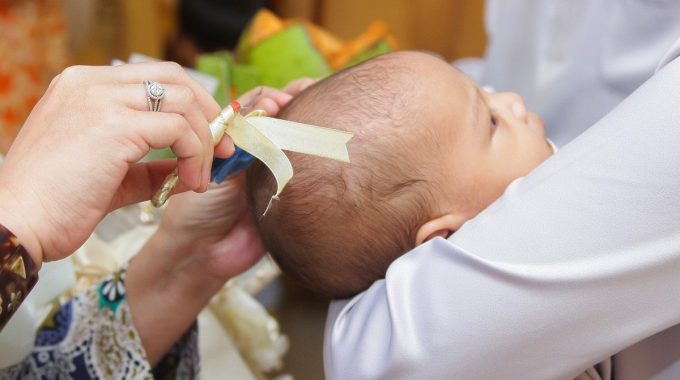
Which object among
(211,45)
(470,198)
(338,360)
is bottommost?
(211,45)

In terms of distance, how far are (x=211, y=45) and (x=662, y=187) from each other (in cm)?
217

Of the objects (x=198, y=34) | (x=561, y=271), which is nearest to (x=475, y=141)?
(x=561, y=271)

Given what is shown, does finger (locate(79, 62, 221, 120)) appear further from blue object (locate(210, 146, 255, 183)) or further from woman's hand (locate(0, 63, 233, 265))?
blue object (locate(210, 146, 255, 183))

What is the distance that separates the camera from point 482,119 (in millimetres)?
913

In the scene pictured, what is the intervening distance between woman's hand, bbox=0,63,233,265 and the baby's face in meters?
0.32

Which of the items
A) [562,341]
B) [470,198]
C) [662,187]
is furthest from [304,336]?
[662,187]

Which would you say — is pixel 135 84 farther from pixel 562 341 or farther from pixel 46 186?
pixel 562 341

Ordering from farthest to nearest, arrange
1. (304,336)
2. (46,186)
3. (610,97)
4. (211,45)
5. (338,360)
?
(211,45) → (304,336) → (610,97) → (338,360) → (46,186)

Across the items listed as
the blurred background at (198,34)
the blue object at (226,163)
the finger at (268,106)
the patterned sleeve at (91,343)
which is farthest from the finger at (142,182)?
the blurred background at (198,34)

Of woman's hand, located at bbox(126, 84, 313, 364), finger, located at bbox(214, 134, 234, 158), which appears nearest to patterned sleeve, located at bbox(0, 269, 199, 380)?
woman's hand, located at bbox(126, 84, 313, 364)

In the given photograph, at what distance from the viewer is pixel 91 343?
0.99 metres

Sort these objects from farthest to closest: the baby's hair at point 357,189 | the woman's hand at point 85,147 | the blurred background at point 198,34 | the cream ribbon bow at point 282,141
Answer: the blurred background at point 198,34
the baby's hair at point 357,189
the cream ribbon bow at point 282,141
the woman's hand at point 85,147

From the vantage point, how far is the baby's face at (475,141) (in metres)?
0.88

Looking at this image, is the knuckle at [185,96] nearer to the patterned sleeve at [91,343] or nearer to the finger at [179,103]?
the finger at [179,103]
